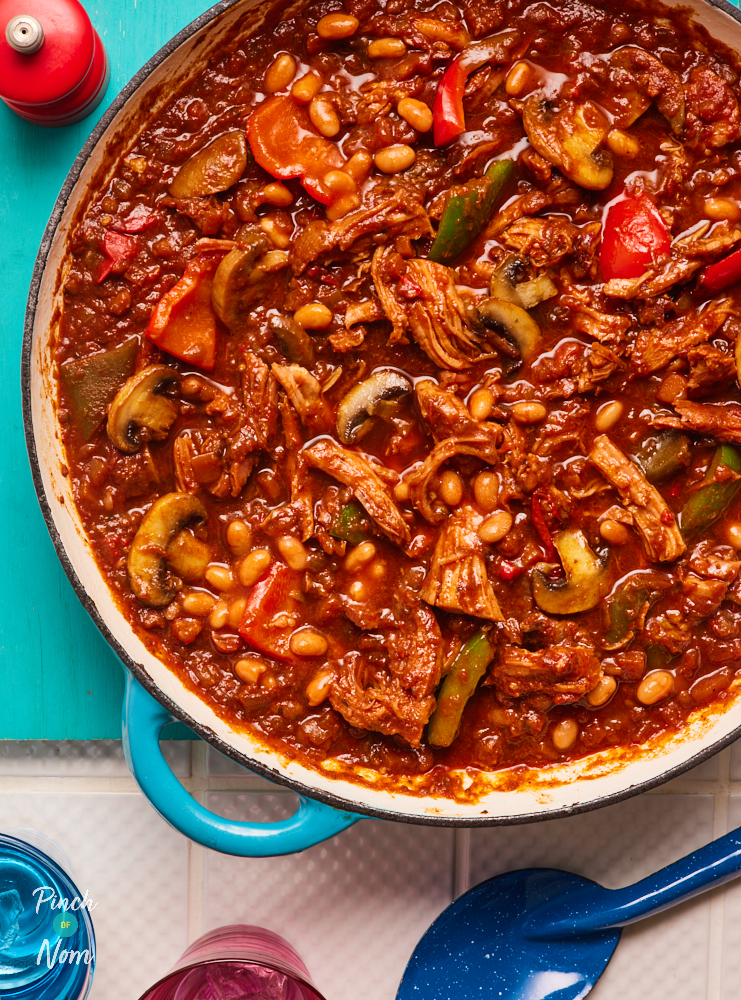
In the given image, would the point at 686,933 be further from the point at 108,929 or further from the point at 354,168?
the point at 354,168

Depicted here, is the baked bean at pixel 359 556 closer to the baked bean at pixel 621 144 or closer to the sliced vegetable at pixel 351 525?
the sliced vegetable at pixel 351 525

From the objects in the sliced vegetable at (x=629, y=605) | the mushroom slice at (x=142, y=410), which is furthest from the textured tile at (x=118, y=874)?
the sliced vegetable at (x=629, y=605)

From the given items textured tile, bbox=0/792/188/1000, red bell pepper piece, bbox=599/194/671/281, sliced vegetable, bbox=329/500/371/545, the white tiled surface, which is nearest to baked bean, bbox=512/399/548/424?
red bell pepper piece, bbox=599/194/671/281

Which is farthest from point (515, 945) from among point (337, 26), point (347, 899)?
point (337, 26)

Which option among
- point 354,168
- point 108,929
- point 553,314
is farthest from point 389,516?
point 108,929

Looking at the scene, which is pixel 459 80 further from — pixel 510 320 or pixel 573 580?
pixel 573 580

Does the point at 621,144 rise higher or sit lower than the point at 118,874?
higher
